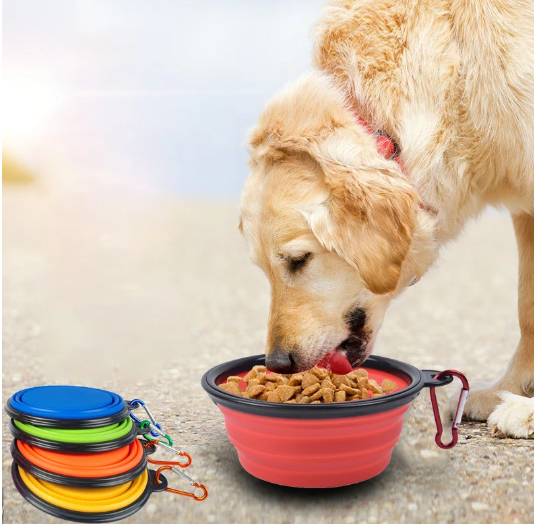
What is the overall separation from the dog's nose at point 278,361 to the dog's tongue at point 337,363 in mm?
120

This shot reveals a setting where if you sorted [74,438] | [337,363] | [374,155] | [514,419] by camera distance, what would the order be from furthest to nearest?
[514,419], [337,363], [374,155], [74,438]

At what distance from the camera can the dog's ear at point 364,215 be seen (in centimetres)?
165

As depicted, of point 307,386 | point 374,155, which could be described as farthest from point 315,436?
point 374,155

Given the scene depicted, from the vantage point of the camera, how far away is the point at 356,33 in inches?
72.5

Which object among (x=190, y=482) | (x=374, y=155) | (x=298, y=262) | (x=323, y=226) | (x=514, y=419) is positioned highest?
(x=374, y=155)

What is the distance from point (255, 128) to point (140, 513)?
3.44 ft

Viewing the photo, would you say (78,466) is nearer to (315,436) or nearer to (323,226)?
(315,436)

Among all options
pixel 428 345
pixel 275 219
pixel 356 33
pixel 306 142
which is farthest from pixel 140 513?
pixel 428 345

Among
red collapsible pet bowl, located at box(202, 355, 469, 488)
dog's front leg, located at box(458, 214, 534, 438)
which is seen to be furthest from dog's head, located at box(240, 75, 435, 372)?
dog's front leg, located at box(458, 214, 534, 438)

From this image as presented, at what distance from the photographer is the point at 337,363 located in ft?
6.06

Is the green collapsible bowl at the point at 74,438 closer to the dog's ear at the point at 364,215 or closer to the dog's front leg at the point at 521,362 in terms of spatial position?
the dog's ear at the point at 364,215

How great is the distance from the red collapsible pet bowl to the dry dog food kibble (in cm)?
10

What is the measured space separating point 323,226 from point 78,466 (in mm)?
820

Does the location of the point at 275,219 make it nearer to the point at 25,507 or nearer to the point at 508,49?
the point at 508,49
